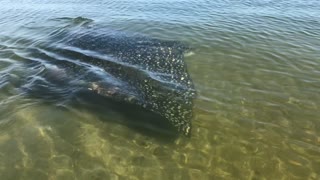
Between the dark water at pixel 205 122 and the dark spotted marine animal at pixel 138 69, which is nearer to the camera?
the dark water at pixel 205 122

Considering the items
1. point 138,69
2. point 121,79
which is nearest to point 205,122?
point 121,79

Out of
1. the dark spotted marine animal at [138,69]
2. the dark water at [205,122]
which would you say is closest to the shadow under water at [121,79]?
the dark spotted marine animal at [138,69]

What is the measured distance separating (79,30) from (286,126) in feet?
40.7

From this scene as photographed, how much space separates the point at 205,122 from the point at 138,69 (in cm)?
404

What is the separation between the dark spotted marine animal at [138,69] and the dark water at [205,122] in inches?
21.8

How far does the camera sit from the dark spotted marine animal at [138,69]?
9695mm

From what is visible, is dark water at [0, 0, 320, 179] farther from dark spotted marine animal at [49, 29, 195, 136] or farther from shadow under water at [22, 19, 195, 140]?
dark spotted marine animal at [49, 29, 195, 136]

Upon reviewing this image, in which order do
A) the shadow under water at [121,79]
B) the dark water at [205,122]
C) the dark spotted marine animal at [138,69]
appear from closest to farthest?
1. the dark water at [205,122]
2. the shadow under water at [121,79]
3. the dark spotted marine animal at [138,69]

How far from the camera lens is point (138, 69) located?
11922 millimetres

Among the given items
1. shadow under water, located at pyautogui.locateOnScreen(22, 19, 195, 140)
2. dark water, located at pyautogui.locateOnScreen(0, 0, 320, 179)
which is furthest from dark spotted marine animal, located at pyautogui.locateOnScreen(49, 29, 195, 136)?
dark water, located at pyautogui.locateOnScreen(0, 0, 320, 179)

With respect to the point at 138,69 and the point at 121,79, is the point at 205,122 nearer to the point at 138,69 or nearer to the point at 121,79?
the point at 121,79

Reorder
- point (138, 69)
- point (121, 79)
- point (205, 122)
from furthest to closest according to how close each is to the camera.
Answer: point (138, 69) → point (121, 79) → point (205, 122)

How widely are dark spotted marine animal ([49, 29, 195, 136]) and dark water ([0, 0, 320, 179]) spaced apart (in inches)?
21.8

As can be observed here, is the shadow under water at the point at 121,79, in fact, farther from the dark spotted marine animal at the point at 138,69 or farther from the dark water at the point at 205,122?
the dark water at the point at 205,122
